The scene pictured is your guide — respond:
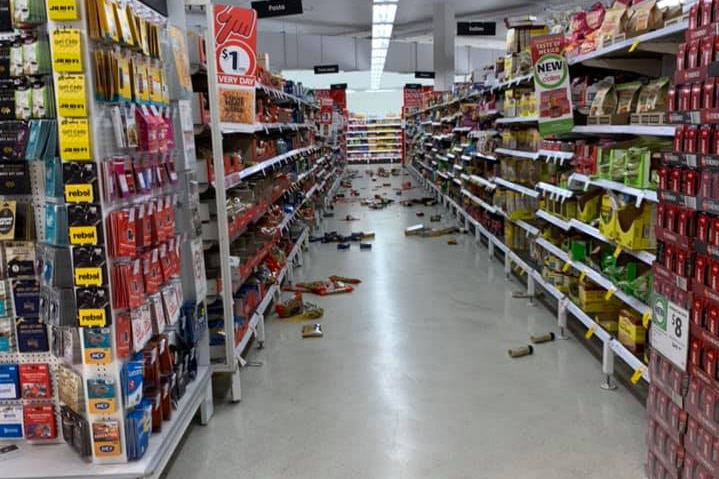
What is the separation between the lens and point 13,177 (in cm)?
242

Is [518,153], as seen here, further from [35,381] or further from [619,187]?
[35,381]

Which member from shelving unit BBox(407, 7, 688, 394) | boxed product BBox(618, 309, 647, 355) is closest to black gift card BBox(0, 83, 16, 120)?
shelving unit BBox(407, 7, 688, 394)

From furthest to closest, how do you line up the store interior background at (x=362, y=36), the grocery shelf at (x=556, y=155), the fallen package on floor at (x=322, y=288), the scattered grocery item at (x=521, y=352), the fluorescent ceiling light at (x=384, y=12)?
the store interior background at (x=362, y=36) < the fluorescent ceiling light at (x=384, y=12) < the fallen package on floor at (x=322, y=288) < the grocery shelf at (x=556, y=155) < the scattered grocery item at (x=521, y=352)

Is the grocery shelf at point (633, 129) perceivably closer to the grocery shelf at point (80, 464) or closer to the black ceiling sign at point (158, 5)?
the black ceiling sign at point (158, 5)

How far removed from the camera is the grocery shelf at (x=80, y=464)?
238 centimetres

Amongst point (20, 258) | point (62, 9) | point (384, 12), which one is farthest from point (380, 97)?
point (62, 9)

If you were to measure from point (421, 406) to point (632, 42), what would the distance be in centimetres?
233

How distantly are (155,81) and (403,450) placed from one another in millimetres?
2113

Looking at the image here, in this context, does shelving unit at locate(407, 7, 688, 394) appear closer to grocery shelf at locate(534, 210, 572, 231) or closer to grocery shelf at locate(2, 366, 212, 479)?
grocery shelf at locate(534, 210, 572, 231)

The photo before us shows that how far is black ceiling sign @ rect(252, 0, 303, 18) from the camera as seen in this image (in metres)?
9.19

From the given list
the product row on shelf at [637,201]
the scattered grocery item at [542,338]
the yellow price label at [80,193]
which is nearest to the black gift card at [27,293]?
the yellow price label at [80,193]

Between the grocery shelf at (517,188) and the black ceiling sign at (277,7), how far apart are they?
13.6ft

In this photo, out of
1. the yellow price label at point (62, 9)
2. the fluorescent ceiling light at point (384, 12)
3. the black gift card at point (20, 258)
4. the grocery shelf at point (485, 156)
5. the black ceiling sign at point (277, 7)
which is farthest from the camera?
the fluorescent ceiling light at point (384, 12)

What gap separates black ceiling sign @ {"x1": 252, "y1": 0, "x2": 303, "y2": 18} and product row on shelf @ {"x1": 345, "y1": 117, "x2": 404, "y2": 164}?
20.4 metres
